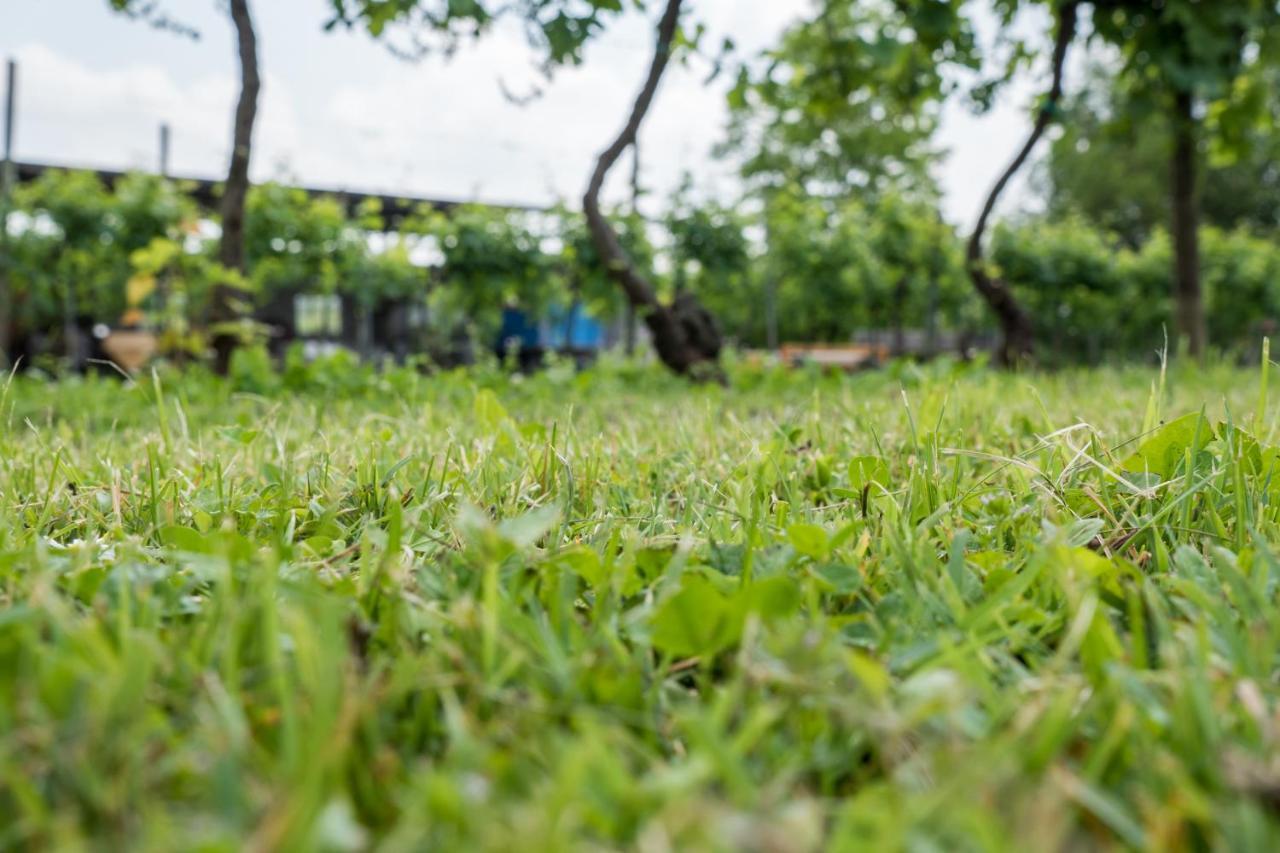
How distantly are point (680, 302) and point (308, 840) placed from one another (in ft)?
15.5

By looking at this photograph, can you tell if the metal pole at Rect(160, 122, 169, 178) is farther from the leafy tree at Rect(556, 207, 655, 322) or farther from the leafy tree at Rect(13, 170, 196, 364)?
the leafy tree at Rect(556, 207, 655, 322)

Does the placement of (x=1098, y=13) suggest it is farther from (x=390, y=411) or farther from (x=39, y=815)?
(x=39, y=815)

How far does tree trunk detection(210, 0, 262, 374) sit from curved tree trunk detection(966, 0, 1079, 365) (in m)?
4.44

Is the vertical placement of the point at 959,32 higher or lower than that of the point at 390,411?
higher

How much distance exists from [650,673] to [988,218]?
6.34 metres

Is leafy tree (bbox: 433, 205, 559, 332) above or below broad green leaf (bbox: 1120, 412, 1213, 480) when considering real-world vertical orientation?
above

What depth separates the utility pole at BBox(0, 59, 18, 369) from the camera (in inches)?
321

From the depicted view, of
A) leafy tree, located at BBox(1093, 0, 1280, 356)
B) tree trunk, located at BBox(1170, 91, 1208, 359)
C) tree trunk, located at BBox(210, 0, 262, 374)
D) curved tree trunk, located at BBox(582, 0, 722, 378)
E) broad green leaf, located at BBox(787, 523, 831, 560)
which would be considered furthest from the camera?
tree trunk, located at BBox(1170, 91, 1208, 359)

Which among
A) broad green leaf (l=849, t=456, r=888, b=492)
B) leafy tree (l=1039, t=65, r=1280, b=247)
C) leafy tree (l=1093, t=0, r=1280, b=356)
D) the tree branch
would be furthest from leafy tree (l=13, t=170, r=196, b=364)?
leafy tree (l=1039, t=65, r=1280, b=247)

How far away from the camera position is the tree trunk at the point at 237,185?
4.45 metres

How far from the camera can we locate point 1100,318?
13.6 meters

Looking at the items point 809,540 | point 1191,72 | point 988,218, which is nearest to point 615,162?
point 988,218

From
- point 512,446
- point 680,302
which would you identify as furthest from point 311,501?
point 680,302

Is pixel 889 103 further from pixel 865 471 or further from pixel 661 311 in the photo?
pixel 865 471
